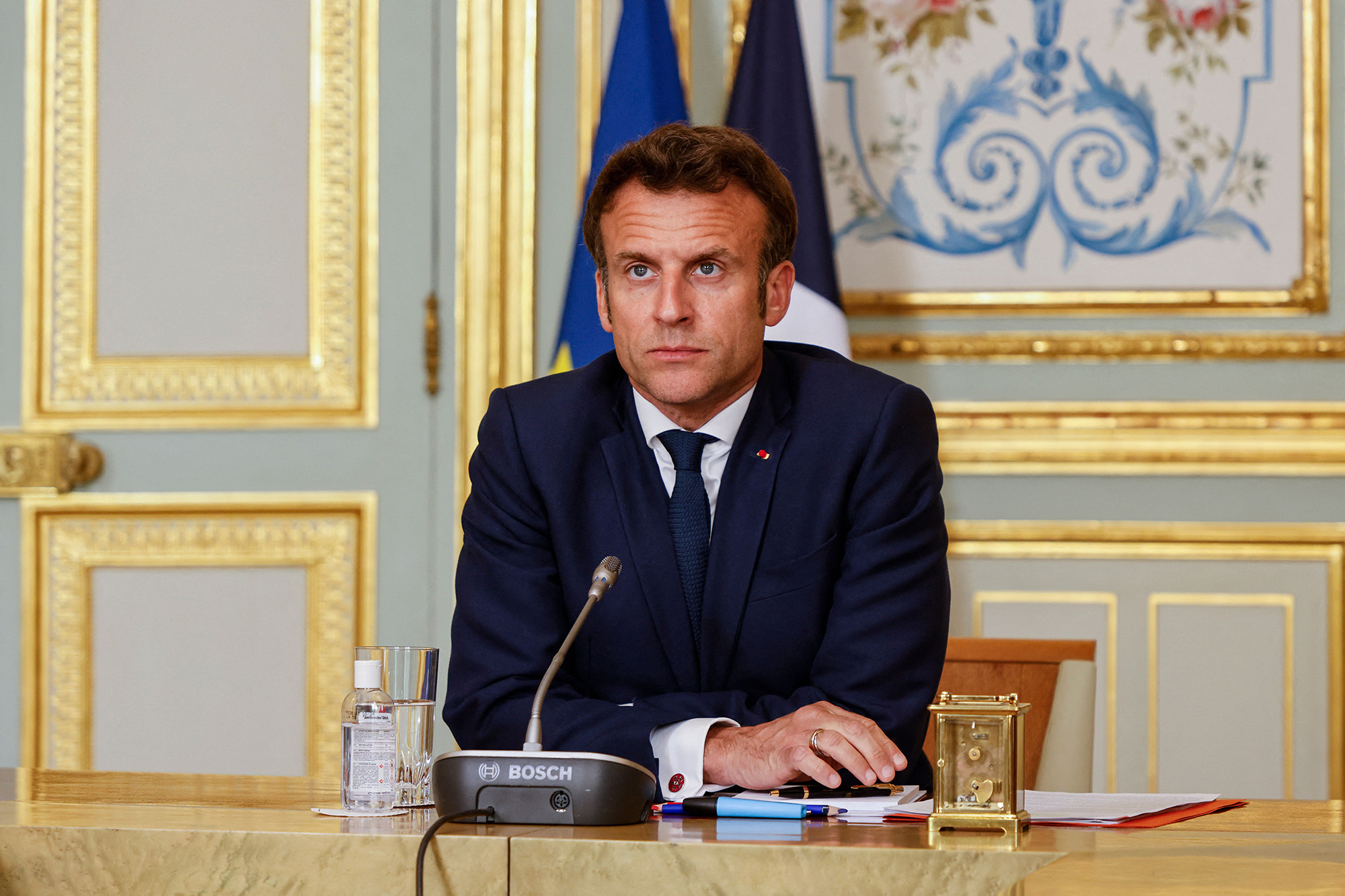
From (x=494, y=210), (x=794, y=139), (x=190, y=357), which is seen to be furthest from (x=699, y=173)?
(x=190, y=357)

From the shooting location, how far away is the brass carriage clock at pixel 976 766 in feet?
3.68

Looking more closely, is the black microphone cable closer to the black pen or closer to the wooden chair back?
the black pen

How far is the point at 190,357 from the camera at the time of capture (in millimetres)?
3244

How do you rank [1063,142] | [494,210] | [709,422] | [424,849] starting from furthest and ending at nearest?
[494,210], [1063,142], [709,422], [424,849]

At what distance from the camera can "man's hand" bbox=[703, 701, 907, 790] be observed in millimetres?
1355

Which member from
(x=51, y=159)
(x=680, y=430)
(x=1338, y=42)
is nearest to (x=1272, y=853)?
(x=680, y=430)

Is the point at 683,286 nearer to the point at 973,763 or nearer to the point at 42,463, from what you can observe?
the point at 973,763

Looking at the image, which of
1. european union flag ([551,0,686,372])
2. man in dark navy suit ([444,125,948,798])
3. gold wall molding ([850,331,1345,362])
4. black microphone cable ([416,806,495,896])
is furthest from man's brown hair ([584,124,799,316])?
gold wall molding ([850,331,1345,362])

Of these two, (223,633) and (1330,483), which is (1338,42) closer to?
(1330,483)

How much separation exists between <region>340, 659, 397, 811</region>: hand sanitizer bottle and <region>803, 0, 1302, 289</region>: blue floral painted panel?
6.53 feet

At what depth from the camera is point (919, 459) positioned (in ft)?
5.99

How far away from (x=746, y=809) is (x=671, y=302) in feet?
2.41

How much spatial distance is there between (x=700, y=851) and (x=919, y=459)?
Answer: 0.89m

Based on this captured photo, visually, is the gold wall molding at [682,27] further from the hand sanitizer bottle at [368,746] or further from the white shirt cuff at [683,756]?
the hand sanitizer bottle at [368,746]
